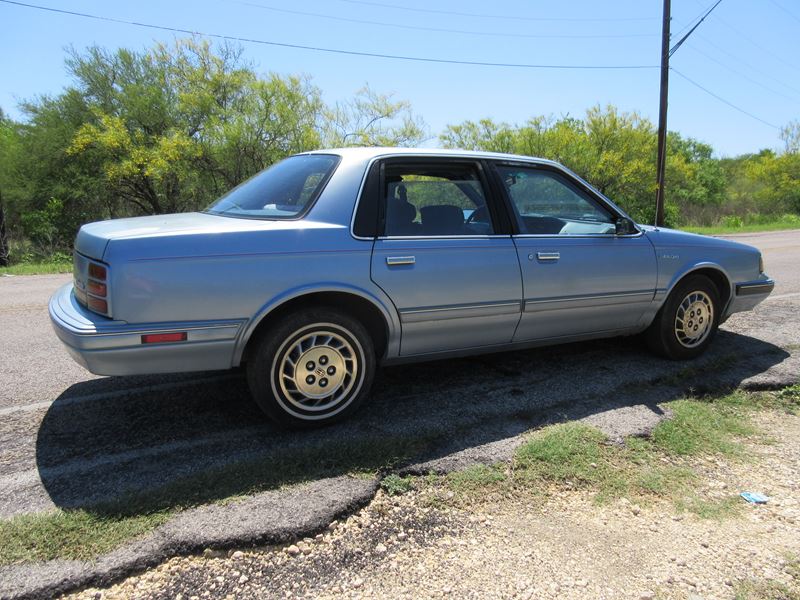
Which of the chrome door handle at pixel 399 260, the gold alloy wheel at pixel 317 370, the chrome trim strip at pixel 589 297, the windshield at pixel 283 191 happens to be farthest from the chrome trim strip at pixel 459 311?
the windshield at pixel 283 191

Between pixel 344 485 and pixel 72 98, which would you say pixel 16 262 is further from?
pixel 344 485

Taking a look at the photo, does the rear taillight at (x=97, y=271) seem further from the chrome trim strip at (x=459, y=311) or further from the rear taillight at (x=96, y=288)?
the chrome trim strip at (x=459, y=311)

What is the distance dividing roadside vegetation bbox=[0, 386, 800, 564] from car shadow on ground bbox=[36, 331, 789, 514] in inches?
0.6

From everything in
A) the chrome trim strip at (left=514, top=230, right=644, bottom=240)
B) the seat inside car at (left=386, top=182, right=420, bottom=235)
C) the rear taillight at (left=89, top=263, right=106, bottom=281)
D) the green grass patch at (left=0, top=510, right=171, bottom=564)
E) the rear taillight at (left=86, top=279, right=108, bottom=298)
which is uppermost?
the seat inside car at (left=386, top=182, right=420, bottom=235)

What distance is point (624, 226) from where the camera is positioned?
172 inches

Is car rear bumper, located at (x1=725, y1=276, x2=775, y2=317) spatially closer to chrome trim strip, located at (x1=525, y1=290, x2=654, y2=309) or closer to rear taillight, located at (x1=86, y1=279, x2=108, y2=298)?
chrome trim strip, located at (x1=525, y1=290, x2=654, y2=309)

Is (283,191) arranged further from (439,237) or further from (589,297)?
(589,297)

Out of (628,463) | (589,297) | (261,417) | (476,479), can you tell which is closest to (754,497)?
(628,463)

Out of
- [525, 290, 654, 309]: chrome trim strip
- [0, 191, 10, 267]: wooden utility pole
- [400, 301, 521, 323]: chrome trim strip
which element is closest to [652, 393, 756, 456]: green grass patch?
[525, 290, 654, 309]: chrome trim strip

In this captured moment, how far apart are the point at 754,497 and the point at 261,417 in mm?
2705

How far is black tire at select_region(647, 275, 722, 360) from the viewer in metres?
4.64

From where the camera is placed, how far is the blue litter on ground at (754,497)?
2.77 metres

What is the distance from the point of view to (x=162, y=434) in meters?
3.32

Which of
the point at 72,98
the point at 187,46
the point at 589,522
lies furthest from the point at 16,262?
the point at 589,522
